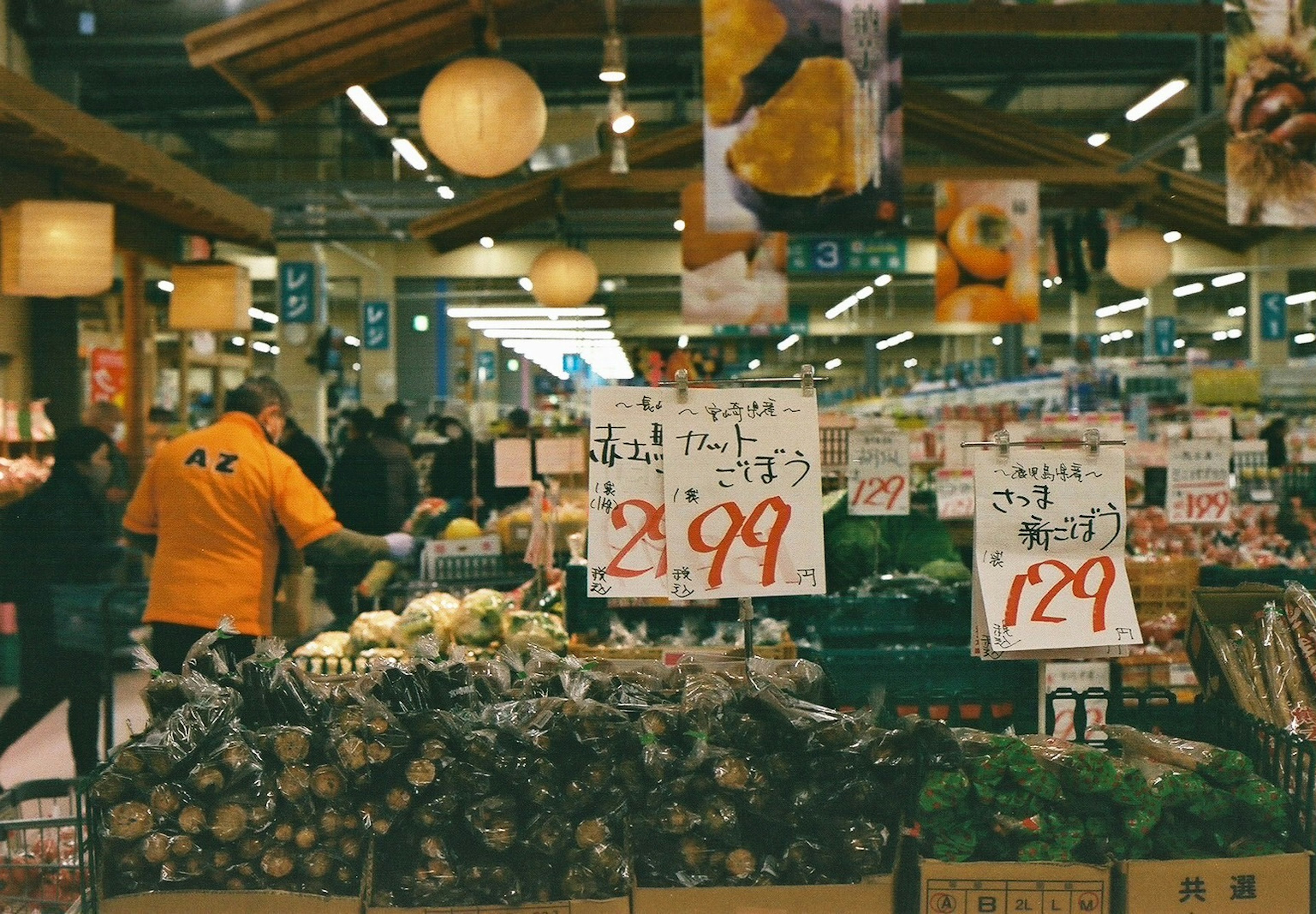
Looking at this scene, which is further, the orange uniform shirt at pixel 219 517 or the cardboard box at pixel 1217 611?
the orange uniform shirt at pixel 219 517

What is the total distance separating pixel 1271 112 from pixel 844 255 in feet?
25.5

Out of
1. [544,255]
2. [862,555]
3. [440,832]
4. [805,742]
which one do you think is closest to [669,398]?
[805,742]

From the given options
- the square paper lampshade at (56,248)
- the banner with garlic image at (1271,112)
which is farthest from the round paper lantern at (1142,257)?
the square paper lampshade at (56,248)

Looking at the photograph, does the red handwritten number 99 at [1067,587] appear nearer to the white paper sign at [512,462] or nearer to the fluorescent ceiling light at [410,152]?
the white paper sign at [512,462]

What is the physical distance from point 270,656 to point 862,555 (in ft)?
8.39

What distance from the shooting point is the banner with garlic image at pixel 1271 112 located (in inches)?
191

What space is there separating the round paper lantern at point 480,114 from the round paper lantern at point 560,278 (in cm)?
303

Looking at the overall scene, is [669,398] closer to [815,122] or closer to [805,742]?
[805,742]

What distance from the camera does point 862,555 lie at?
4324 millimetres

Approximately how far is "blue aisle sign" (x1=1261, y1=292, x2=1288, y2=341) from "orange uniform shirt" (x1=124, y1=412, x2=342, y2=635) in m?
18.7

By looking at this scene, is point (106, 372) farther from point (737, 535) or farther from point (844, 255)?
point (737, 535)

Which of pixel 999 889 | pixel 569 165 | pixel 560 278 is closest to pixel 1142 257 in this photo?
pixel 560 278

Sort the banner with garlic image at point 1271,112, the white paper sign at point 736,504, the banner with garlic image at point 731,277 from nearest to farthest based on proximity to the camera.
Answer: the white paper sign at point 736,504 < the banner with garlic image at point 1271,112 < the banner with garlic image at point 731,277

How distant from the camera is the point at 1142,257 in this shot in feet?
25.7
